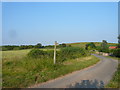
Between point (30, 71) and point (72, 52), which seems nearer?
point (30, 71)

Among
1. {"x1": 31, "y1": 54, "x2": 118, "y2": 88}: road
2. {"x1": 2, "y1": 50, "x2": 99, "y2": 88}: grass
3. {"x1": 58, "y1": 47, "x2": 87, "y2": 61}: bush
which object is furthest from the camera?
{"x1": 58, "y1": 47, "x2": 87, "y2": 61}: bush

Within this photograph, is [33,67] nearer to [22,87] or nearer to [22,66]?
[22,66]

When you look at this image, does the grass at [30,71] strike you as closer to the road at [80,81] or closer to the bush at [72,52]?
the road at [80,81]

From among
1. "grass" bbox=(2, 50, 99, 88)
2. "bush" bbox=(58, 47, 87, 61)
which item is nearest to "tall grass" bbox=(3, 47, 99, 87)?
"grass" bbox=(2, 50, 99, 88)

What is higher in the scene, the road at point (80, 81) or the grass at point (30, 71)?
the grass at point (30, 71)

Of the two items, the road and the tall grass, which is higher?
the tall grass

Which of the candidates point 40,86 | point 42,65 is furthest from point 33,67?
point 40,86

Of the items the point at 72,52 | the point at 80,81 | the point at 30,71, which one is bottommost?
the point at 80,81

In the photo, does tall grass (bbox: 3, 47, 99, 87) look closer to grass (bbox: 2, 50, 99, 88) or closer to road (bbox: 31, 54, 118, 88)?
grass (bbox: 2, 50, 99, 88)

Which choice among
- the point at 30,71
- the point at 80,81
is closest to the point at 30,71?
the point at 30,71

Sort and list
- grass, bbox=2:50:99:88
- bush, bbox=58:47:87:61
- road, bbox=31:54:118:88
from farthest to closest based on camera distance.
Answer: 1. bush, bbox=58:47:87:61
2. grass, bbox=2:50:99:88
3. road, bbox=31:54:118:88

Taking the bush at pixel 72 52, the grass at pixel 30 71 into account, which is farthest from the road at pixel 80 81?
the bush at pixel 72 52

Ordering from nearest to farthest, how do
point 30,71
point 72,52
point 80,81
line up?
point 80,81 → point 30,71 → point 72,52

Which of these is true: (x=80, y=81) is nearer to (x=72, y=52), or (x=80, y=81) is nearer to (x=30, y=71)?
(x=30, y=71)
